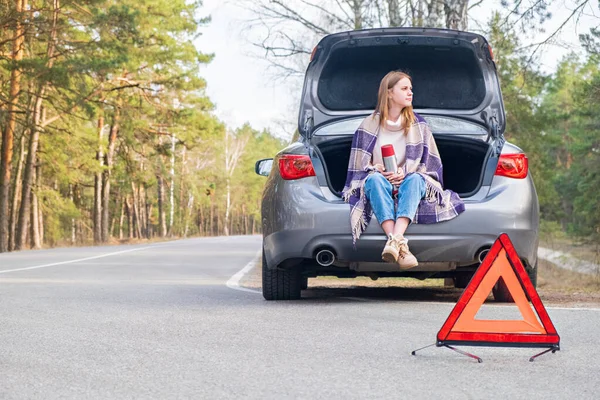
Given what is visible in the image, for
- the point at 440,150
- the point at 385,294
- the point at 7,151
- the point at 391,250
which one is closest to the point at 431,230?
the point at 391,250

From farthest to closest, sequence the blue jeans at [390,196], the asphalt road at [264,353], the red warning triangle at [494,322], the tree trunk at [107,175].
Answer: the tree trunk at [107,175]
the blue jeans at [390,196]
the red warning triangle at [494,322]
the asphalt road at [264,353]

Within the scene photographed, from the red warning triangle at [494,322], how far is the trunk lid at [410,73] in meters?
2.60

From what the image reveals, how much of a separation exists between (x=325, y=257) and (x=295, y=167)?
0.75 m

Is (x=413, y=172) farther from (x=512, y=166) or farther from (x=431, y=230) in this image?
(x=512, y=166)

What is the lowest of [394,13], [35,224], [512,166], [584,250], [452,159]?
[584,250]

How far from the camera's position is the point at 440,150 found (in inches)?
324

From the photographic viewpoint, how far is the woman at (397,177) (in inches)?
274

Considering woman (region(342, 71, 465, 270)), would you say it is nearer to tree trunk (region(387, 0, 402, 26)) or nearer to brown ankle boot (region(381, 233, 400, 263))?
brown ankle boot (region(381, 233, 400, 263))

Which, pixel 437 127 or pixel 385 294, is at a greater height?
pixel 437 127

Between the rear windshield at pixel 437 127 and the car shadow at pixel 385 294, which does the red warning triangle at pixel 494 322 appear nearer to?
the rear windshield at pixel 437 127

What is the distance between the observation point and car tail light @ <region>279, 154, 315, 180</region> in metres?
7.39

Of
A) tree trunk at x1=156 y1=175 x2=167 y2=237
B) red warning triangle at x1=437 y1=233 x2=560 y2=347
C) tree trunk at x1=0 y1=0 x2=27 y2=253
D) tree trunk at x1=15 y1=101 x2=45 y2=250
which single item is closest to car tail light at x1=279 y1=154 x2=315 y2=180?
red warning triangle at x1=437 y1=233 x2=560 y2=347

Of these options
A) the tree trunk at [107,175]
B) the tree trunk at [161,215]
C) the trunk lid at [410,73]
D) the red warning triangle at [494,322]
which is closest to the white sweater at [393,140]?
the trunk lid at [410,73]

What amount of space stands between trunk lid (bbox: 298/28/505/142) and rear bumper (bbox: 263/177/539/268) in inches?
22.1
